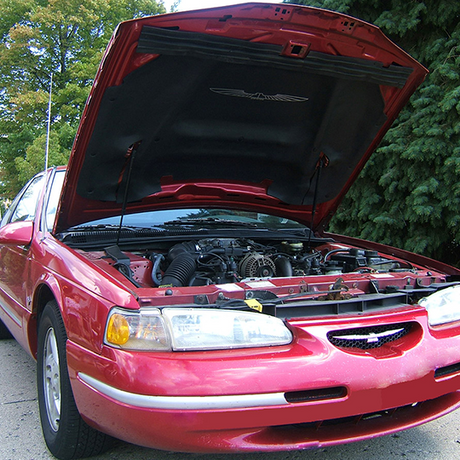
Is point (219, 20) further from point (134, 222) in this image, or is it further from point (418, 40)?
point (418, 40)

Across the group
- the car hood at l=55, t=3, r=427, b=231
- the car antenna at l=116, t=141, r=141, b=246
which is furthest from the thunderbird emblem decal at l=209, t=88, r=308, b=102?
the car antenna at l=116, t=141, r=141, b=246

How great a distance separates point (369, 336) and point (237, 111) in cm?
175

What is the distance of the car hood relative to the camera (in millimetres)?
2320

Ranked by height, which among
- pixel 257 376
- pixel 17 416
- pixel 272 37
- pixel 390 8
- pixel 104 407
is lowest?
pixel 17 416

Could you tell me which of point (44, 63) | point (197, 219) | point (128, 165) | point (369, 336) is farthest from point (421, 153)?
point (44, 63)

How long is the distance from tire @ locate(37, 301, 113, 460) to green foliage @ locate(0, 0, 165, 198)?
1470cm

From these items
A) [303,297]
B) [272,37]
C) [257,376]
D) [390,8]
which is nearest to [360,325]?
[303,297]

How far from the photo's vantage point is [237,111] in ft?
9.98

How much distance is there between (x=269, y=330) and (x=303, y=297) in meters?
0.33

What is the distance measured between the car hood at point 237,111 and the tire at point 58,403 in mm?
848

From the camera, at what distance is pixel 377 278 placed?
240cm

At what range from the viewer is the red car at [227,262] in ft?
5.51

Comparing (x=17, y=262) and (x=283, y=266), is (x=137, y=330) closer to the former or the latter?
(x=283, y=266)

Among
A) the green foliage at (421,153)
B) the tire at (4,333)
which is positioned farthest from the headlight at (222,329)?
the green foliage at (421,153)
